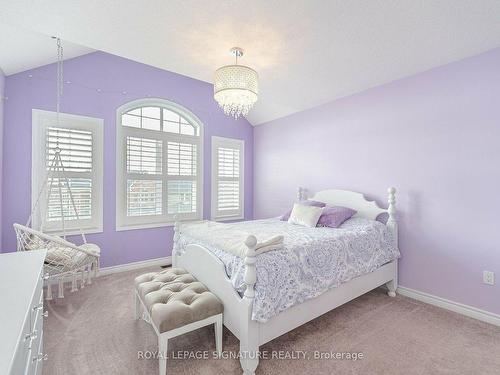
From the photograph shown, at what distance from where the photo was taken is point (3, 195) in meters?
2.83

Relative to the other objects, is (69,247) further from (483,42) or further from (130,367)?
(483,42)

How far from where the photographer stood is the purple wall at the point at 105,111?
9.45 ft

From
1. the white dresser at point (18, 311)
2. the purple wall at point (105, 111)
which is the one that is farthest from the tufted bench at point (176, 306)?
the purple wall at point (105, 111)

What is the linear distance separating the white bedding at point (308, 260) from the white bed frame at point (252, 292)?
0.21ft

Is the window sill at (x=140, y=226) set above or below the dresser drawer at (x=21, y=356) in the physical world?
below

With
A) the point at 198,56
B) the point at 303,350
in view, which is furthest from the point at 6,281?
the point at 198,56

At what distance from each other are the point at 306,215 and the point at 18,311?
107 inches

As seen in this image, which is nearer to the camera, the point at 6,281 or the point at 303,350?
the point at 6,281

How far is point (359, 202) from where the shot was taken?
10.5ft

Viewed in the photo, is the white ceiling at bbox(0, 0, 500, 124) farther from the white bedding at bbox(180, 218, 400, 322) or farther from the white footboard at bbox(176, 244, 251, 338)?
the white footboard at bbox(176, 244, 251, 338)

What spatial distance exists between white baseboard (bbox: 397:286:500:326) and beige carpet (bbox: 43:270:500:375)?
0.08 meters

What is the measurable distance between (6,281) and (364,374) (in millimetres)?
2135

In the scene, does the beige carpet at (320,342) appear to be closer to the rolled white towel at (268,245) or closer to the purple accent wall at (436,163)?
the purple accent wall at (436,163)

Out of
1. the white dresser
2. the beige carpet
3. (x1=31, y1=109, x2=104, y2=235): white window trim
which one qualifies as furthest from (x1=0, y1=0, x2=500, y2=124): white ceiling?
the beige carpet
